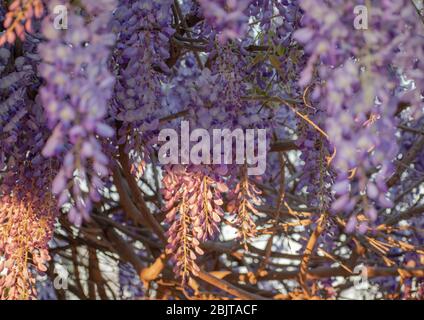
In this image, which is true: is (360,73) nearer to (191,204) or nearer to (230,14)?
(230,14)

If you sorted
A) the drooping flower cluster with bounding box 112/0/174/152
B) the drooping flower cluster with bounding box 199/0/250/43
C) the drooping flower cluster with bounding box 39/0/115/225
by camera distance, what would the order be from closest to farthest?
the drooping flower cluster with bounding box 39/0/115/225 → the drooping flower cluster with bounding box 199/0/250/43 → the drooping flower cluster with bounding box 112/0/174/152

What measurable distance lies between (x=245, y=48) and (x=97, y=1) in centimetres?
74

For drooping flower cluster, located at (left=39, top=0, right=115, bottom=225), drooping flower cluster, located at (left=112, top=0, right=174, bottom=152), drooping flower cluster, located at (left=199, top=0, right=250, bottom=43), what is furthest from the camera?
drooping flower cluster, located at (left=112, top=0, right=174, bottom=152)

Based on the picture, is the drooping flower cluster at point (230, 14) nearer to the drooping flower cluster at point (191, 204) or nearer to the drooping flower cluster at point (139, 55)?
the drooping flower cluster at point (139, 55)

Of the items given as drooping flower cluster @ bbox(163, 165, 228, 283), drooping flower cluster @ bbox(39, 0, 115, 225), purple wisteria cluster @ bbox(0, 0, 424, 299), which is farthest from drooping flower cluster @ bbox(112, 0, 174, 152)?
drooping flower cluster @ bbox(39, 0, 115, 225)

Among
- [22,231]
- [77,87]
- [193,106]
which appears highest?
[193,106]

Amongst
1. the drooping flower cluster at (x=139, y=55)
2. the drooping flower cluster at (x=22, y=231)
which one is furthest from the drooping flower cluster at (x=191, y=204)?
the drooping flower cluster at (x=22, y=231)

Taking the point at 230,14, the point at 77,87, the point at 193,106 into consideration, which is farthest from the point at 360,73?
the point at 193,106

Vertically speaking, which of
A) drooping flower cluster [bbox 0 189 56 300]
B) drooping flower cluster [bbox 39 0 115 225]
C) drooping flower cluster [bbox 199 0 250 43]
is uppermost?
drooping flower cluster [bbox 199 0 250 43]

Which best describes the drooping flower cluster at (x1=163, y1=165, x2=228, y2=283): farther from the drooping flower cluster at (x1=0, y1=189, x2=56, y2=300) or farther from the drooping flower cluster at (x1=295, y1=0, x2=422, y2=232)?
the drooping flower cluster at (x1=295, y1=0, x2=422, y2=232)

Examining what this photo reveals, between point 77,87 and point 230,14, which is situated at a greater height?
point 230,14

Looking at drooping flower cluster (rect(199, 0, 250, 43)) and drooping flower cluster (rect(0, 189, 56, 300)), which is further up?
drooping flower cluster (rect(199, 0, 250, 43))

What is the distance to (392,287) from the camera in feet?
12.5

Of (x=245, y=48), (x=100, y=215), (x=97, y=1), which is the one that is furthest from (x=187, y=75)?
(x=97, y=1)
